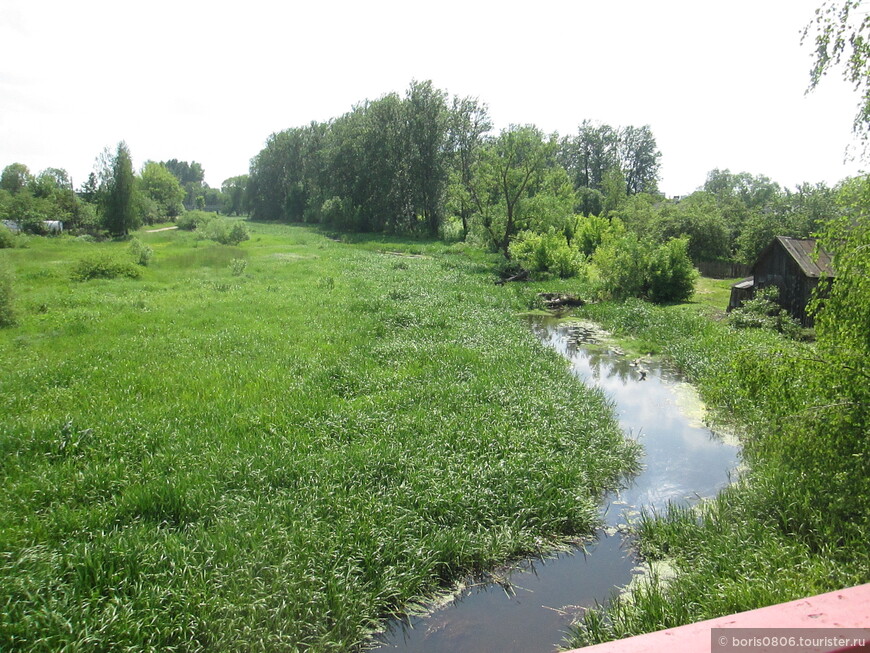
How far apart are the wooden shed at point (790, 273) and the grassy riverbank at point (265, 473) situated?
8.60 meters

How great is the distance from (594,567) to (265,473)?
4.16m

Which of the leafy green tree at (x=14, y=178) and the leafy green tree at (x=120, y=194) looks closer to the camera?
the leafy green tree at (x=120, y=194)

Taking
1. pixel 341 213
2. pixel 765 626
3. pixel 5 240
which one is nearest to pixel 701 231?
pixel 341 213

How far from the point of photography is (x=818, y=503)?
19.1 ft

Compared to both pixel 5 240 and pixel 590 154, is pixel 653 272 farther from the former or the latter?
pixel 590 154

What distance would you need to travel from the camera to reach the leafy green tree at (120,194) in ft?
142

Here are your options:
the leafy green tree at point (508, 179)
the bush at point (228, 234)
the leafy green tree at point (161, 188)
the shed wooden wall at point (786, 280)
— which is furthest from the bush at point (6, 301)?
the leafy green tree at point (161, 188)

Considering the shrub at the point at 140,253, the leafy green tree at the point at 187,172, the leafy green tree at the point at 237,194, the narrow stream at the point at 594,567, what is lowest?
the narrow stream at the point at 594,567

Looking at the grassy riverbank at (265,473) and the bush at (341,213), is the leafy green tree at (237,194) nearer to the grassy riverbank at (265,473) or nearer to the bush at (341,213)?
the bush at (341,213)

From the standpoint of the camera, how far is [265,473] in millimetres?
6770

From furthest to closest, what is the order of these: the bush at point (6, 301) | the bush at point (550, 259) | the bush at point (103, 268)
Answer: the bush at point (550, 259)
the bush at point (103, 268)
the bush at point (6, 301)

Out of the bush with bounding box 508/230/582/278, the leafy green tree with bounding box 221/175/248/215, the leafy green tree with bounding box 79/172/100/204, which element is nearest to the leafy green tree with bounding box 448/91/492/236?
the bush with bounding box 508/230/582/278

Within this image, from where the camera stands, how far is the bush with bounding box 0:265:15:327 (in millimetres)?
13609

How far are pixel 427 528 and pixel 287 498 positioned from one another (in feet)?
5.63
